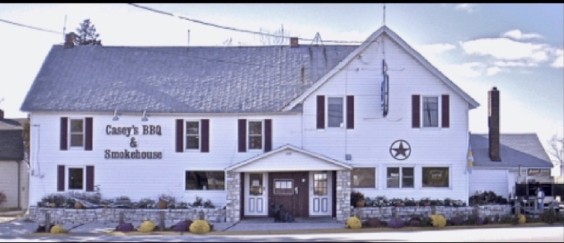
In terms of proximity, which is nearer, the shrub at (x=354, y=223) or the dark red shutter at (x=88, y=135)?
the shrub at (x=354, y=223)

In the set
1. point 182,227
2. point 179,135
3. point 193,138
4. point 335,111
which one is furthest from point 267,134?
point 182,227

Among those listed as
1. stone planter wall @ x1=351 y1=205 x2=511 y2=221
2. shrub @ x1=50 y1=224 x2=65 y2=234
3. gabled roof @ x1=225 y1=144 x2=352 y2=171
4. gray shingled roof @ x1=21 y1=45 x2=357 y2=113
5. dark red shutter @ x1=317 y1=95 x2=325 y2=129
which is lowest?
shrub @ x1=50 y1=224 x2=65 y2=234

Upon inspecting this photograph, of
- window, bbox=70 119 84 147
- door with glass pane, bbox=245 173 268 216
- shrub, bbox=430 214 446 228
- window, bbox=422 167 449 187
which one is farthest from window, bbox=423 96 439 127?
window, bbox=70 119 84 147

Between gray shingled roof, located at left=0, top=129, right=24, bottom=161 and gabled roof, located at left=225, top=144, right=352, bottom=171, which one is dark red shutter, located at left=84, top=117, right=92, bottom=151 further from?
gray shingled roof, located at left=0, top=129, right=24, bottom=161

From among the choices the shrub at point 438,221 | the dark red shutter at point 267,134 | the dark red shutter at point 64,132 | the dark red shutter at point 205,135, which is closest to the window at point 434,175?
the shrub at point 438,221

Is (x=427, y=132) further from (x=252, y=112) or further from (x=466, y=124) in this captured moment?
(x=252, y=112)

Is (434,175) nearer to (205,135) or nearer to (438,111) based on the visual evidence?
(438,111)

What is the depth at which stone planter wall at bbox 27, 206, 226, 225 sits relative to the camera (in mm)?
33781

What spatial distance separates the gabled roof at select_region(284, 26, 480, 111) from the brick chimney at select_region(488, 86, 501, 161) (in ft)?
11.4

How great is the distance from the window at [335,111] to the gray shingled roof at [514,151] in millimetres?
7702

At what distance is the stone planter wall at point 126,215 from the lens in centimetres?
3378

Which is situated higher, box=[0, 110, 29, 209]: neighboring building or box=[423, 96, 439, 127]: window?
box=[423, 96, 439, 127]: window

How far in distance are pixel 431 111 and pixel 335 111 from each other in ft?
14.3

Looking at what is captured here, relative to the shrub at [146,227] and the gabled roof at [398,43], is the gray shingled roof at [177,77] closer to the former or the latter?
the gabled roof at [398,43]
